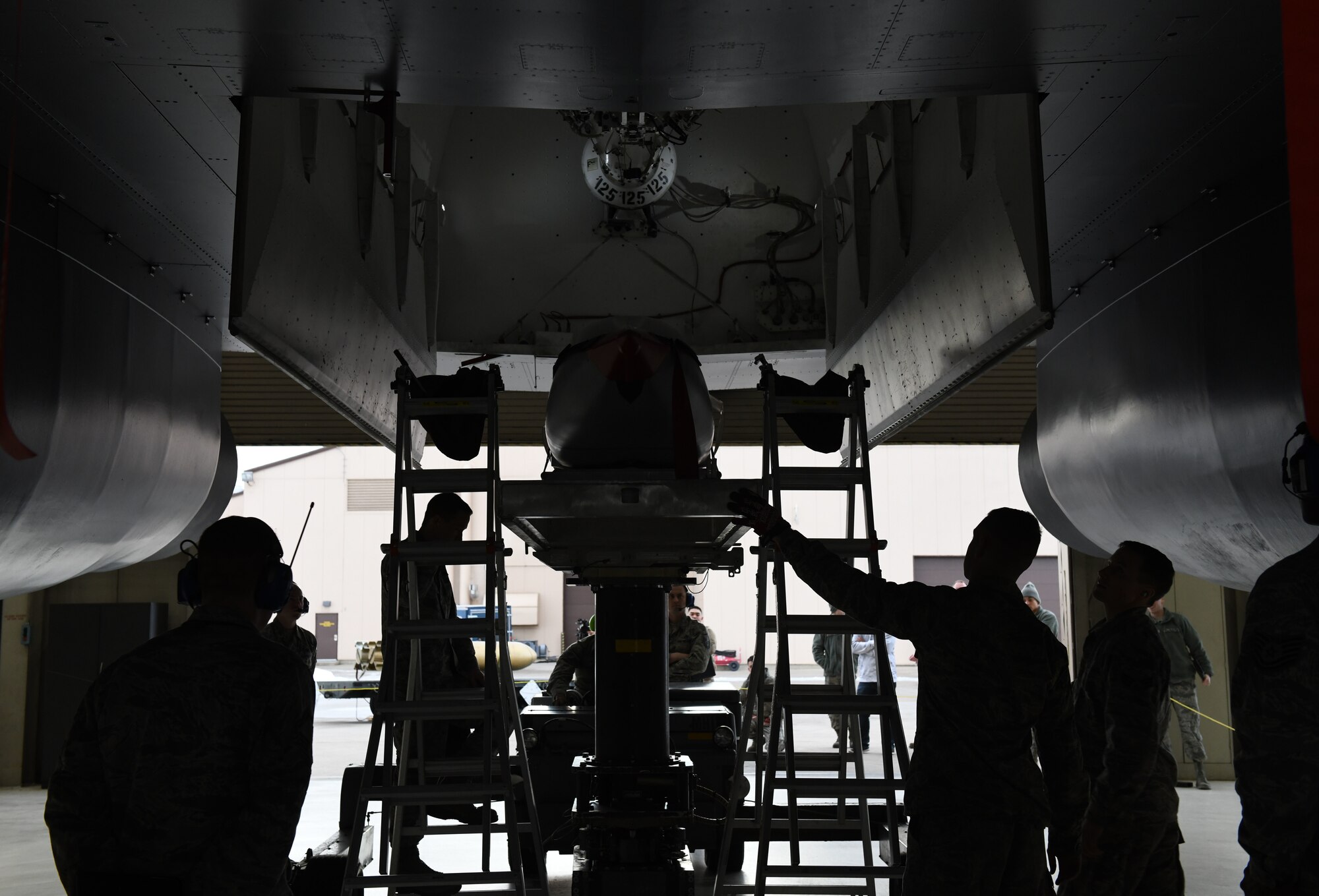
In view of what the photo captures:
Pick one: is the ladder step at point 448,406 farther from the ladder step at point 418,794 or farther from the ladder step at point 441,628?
the ladder step at point 418,794

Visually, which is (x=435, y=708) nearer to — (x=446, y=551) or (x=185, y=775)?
(x=446, y=551)

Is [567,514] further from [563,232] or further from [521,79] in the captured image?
[563,232]

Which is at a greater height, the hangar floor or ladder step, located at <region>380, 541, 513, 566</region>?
ladder step, located at <region>380, 541, 513, 566</region>

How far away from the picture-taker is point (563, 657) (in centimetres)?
800

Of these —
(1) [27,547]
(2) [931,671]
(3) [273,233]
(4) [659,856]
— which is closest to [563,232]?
(3) [273,233]

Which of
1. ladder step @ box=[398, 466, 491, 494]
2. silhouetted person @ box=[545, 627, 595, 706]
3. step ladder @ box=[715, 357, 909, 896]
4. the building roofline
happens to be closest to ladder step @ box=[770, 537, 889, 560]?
step ladder @ box=[715, 357, 909, 896]

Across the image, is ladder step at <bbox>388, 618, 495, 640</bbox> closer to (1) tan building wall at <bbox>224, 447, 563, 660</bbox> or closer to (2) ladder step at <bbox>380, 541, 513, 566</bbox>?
(2) ladder step at <bbox>380, 541, 513, 566</bbox>

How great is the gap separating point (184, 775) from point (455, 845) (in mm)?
6565

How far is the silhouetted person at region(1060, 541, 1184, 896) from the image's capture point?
4.21 m

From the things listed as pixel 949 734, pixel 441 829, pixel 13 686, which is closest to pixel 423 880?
pixel 441 829

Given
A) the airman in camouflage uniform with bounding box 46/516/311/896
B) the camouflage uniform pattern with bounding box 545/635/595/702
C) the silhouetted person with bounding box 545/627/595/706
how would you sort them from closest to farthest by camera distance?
the airman in camouflage uniform with bounding box 46/516/311/896 < the silhouetted person with bounding box 545/627/595/706 < the camouflage uniform pattern with bounding box 545/635/595/702

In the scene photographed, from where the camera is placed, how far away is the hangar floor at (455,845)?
736 centimetres

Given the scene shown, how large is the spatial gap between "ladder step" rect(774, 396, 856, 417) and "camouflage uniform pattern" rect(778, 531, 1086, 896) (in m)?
1.55

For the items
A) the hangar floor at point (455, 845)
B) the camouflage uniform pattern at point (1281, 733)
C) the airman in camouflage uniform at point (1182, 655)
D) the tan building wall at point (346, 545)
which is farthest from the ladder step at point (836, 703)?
the tan building wall at point (346, 545)
